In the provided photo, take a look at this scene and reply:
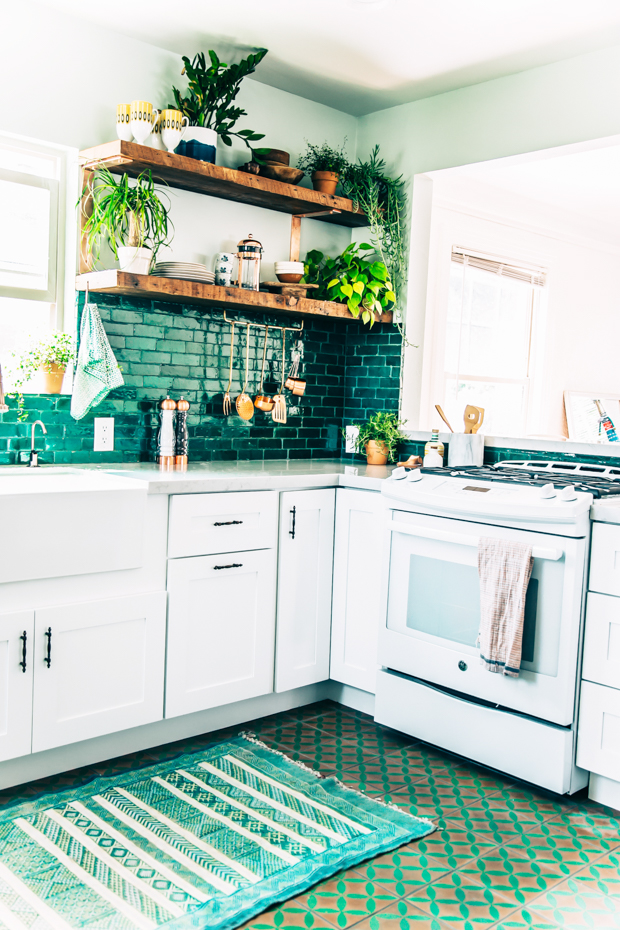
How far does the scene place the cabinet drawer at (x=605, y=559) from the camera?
2.36 metres

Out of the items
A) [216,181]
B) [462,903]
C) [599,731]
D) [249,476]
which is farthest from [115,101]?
[462,903]

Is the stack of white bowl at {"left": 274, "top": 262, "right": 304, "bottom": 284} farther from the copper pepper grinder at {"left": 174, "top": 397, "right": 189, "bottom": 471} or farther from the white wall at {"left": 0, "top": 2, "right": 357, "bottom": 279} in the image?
the copper pepper grinder at {"left": 174, "top": 397, "right": 189, "bottom": 471}

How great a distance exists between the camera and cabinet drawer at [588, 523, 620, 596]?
236cm

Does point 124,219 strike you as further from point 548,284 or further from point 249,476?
point 548,284

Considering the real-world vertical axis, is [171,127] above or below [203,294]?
above

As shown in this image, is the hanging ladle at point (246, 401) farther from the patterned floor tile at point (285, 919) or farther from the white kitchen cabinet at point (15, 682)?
the patterned floor tile at point (285, 919)

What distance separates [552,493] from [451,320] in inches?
103

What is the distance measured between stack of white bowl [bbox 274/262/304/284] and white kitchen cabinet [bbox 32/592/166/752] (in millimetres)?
1639

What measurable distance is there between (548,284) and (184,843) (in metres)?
4.62

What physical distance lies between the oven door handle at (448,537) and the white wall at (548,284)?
1.32 m

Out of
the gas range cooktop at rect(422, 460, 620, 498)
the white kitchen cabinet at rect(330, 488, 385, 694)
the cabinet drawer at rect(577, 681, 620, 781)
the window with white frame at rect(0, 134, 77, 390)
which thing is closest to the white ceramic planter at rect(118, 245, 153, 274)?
the window with white frame at rect(0, 134, 77, 390)

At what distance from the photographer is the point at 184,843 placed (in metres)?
2.12

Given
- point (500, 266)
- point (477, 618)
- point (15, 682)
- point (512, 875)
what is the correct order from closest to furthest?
1. point (512, 875)
2. point (15, 682)
3. point (477, 618)
4. point (500, 266)

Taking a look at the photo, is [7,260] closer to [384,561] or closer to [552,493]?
[384,561]
